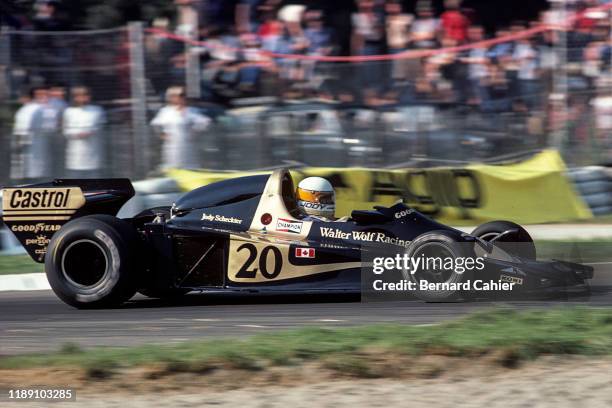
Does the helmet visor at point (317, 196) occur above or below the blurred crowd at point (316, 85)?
below

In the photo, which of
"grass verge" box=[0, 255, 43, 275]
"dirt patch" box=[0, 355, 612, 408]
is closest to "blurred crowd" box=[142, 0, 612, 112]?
"grass verge" box=[0, 255, 43, 275]

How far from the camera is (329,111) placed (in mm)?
12430

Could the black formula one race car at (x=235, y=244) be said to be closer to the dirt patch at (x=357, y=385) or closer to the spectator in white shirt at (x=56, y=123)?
the dirt patch at (x=357, y=385)

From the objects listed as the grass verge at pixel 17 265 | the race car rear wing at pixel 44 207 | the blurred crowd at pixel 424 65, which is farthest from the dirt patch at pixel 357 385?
the blurred crowd at pixel 424 65

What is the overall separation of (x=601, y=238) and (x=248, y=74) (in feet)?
15.0

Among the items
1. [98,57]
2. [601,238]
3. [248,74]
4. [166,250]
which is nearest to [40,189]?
[166,250]

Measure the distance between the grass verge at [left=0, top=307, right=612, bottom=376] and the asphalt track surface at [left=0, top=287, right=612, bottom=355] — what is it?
24.9 inches

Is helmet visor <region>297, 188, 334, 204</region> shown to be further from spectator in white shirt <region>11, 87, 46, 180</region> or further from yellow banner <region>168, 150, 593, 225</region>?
spectator in white shirt <region>11, 87, 46, 180</region>

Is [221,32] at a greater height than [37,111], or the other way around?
[221,32]

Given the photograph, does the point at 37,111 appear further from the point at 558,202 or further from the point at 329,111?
the point at 558,202

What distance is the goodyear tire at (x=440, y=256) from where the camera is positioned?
7.56 m

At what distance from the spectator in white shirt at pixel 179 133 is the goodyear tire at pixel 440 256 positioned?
518cm

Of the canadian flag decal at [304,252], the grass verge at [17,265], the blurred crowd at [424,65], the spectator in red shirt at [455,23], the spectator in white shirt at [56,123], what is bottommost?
the grass verge at [17,265]

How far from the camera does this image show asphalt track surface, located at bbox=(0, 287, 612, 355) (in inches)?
271
